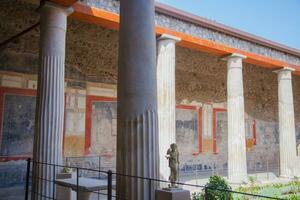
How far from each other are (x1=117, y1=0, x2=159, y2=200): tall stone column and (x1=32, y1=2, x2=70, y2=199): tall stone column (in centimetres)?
255

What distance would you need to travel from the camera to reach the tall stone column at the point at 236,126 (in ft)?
31.4

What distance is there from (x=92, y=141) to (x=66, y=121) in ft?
3.41

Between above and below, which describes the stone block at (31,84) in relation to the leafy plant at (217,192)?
above

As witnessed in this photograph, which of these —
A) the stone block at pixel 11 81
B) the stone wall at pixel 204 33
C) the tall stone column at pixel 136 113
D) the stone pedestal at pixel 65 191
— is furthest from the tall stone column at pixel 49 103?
the stone block at pixel 11 81

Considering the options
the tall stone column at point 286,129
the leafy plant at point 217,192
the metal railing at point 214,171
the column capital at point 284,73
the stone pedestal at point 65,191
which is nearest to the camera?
the stone pedestal at point 65,191

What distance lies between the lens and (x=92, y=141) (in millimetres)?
9906

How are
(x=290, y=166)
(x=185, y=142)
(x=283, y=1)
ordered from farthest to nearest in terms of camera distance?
(x=185, y=142) < (x=290, y=166) < (x=283, y=1)

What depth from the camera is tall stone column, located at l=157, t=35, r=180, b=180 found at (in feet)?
26.2

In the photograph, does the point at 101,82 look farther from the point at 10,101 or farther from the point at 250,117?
the point at 250,117

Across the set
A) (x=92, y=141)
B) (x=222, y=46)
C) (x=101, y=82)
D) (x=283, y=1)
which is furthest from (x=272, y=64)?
(x=92, y=141)

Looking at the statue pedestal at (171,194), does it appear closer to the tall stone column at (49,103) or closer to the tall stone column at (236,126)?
the tall stone column at (49,103)

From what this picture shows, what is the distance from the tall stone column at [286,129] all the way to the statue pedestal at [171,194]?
30.8ft

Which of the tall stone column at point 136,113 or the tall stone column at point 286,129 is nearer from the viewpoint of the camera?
the tall stone column at point 136,113

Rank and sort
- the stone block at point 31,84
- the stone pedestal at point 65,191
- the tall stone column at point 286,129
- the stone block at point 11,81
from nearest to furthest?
the stone pedestal at point 65,191
the stone block at point 11,81
the stone block at point 31,84
the tall stone column at point 286,129
